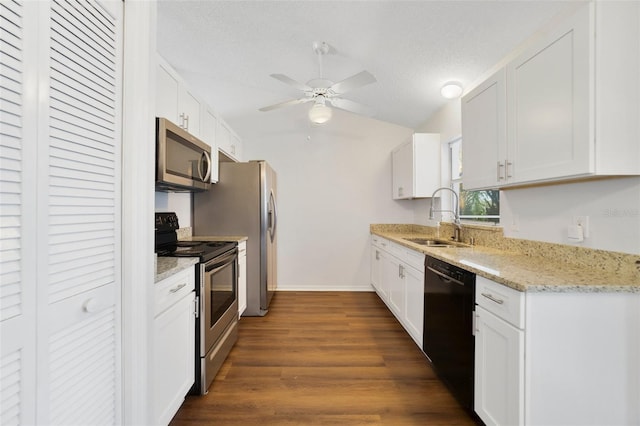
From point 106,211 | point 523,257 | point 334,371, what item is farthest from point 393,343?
point 106,211

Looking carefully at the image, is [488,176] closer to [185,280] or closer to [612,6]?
[612,6]

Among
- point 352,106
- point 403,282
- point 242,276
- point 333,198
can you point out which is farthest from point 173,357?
point 333,198

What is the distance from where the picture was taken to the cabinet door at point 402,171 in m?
3.46

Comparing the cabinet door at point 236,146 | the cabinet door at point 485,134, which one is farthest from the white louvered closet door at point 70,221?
the cabinet door at point 236,146

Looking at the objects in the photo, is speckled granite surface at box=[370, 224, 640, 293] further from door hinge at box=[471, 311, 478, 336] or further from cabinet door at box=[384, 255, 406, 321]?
cabinet door at box=[384, 255, 406, 321]

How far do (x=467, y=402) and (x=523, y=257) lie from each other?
99 cm

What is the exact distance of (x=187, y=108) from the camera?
7.52ft

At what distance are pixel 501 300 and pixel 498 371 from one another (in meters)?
0.33

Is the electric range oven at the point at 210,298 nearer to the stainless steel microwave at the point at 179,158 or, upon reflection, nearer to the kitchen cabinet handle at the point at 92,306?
the stainless steel microwave at the point at 179,158

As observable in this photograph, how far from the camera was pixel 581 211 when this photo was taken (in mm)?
1594

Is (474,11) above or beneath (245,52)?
beneath

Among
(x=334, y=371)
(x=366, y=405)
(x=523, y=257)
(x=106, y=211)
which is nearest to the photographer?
(x=106, y=211)

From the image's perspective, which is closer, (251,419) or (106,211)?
(106,211)

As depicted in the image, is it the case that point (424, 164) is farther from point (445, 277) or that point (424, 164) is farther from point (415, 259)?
point (445, 277)
